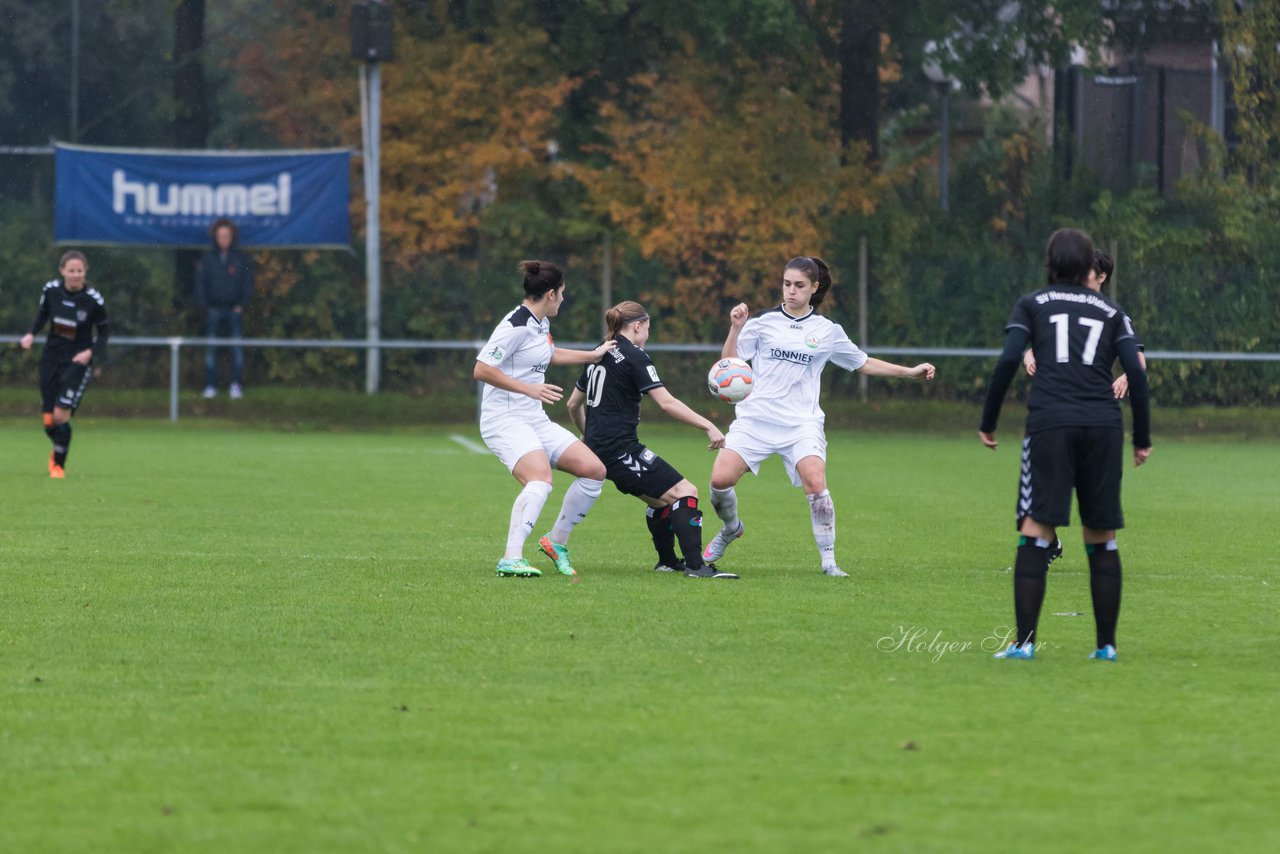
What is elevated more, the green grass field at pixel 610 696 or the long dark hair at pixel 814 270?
the long dark hair at pixel 814 270

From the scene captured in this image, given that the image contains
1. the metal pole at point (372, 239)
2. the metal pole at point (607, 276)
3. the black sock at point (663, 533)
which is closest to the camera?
the black sock at point (663, 533)

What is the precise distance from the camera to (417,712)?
650cm

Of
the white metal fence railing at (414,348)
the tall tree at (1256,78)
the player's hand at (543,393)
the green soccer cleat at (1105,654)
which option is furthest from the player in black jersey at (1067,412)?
the tall tree at (1256,78)

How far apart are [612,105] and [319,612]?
20.9 m

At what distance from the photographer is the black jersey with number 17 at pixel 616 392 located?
10539mm

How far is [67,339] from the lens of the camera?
17.0 m

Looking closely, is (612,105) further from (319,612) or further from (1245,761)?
(1245,761)

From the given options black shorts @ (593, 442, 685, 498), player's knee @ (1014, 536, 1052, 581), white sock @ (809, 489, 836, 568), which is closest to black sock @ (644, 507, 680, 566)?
black shorts @ (593, 442, 685, 498)

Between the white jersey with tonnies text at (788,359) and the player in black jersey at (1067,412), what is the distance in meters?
3.37

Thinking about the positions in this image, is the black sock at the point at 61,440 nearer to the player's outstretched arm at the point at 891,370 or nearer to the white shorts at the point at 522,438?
the white shorts at the point at 522,438

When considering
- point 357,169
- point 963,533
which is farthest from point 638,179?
point 963,533

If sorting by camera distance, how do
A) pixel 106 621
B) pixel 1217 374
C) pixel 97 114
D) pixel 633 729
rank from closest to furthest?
pixel 633 729 → pixel 106 621 → pixel 1217 374 → pixel 97 114

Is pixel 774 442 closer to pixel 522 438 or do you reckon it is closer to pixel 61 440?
pixel 522 438

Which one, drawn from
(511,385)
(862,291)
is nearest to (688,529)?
(511,385)
